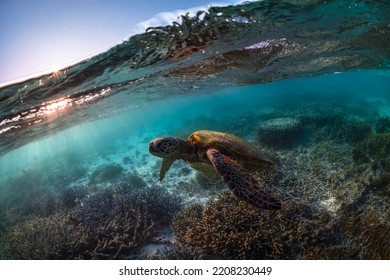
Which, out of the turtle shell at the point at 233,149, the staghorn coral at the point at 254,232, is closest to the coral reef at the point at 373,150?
the staghorn coral at the point at 254,232

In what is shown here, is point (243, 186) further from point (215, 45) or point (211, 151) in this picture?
point (215, 45)

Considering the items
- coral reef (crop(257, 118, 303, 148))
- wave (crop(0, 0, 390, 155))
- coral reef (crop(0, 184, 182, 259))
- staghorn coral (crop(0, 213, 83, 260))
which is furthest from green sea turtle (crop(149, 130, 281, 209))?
coral reef (crop(257, 118, 303, 148))

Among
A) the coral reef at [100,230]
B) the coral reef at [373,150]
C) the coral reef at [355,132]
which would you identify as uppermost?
the coral reef at [100,230]

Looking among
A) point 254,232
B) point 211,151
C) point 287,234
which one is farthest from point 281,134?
point 211,151

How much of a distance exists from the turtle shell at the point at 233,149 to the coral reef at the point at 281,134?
7736 mm

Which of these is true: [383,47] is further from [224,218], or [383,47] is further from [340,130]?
[224,218]

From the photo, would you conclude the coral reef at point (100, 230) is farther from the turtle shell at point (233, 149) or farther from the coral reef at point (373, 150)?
the coral reef at point (373, 150)

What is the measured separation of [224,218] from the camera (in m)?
6.84

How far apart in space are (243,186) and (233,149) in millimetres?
2008

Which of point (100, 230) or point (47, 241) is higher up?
point (47, 241)

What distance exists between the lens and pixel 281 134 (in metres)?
14.0

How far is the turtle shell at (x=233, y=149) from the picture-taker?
20.4ft
